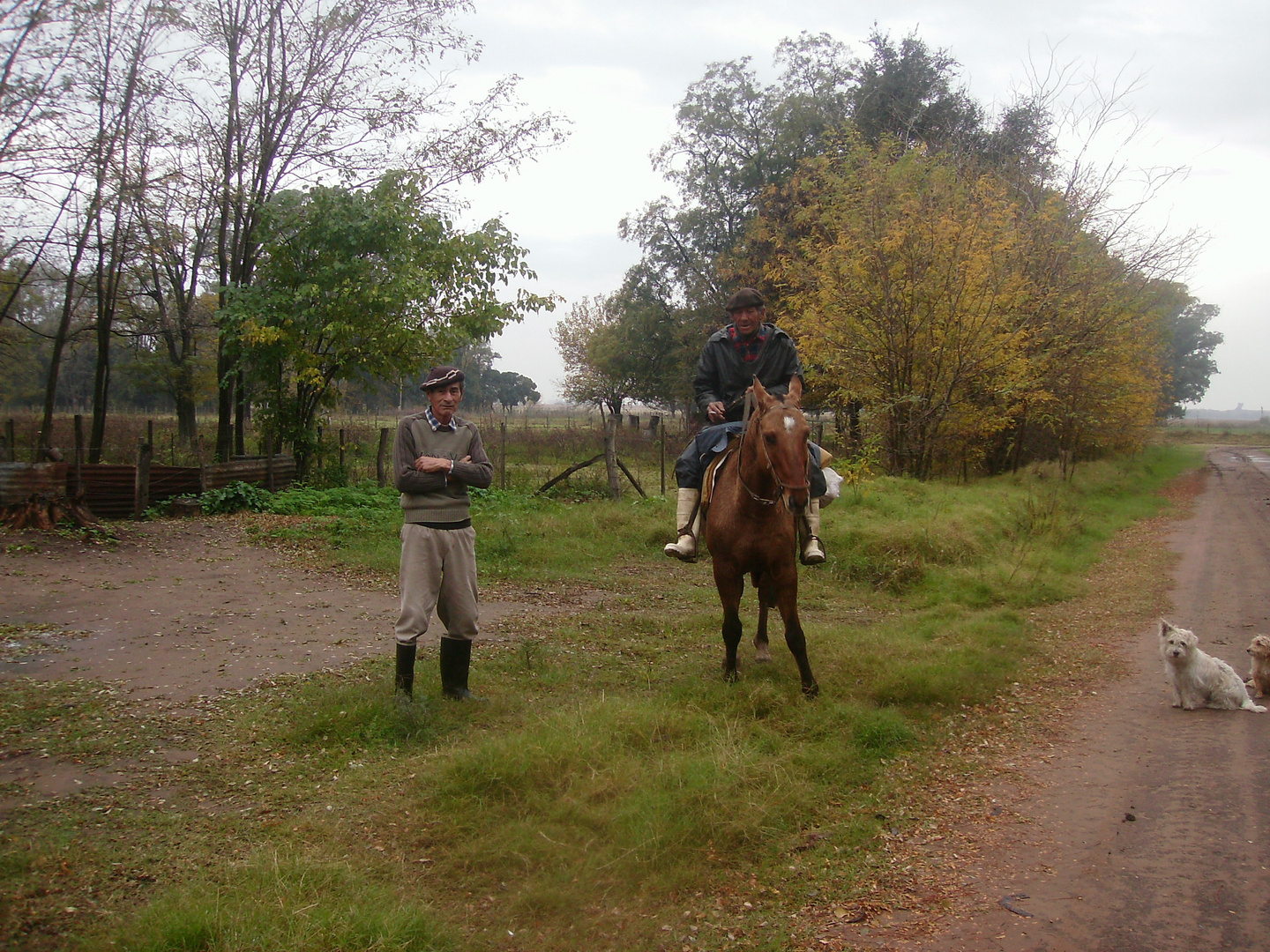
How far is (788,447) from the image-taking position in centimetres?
548

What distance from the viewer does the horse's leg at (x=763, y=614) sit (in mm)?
6742

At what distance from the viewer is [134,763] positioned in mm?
4770

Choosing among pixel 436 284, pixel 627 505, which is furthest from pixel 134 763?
pixel 436 284

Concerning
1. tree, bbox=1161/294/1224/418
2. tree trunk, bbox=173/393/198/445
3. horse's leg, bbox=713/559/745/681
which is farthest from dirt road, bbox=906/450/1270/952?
tree, bbox=1161/294/1224/418

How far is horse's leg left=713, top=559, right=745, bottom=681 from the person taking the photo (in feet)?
20.8

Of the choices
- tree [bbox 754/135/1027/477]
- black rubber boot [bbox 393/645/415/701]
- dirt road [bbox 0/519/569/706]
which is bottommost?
dirt road [bbox 0/519/569/706]

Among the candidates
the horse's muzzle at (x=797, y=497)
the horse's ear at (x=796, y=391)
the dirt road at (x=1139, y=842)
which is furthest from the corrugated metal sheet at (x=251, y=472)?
the dirt road at (x=1139, y=842)

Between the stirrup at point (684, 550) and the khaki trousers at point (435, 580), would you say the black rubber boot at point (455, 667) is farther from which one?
the stirrup at point (684, 550)

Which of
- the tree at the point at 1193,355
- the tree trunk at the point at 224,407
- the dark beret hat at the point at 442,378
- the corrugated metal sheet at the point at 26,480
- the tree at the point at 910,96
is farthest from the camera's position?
the tree at the point at 1193,355

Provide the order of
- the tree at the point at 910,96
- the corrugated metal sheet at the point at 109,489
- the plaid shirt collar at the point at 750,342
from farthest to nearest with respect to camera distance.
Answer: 1. the tree at the point at 910,96
2. the corrugated metal sheet at the point at 109,489
3. the plaid shirt collar at the point at 750,342

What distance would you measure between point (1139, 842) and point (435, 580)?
405 cm

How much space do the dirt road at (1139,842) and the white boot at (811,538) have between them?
199cm

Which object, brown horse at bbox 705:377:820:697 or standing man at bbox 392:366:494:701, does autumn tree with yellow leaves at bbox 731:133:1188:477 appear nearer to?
brown horse at bbox 705:377:820:697

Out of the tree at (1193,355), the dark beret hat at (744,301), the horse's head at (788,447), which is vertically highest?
the tree at (1193,355)
